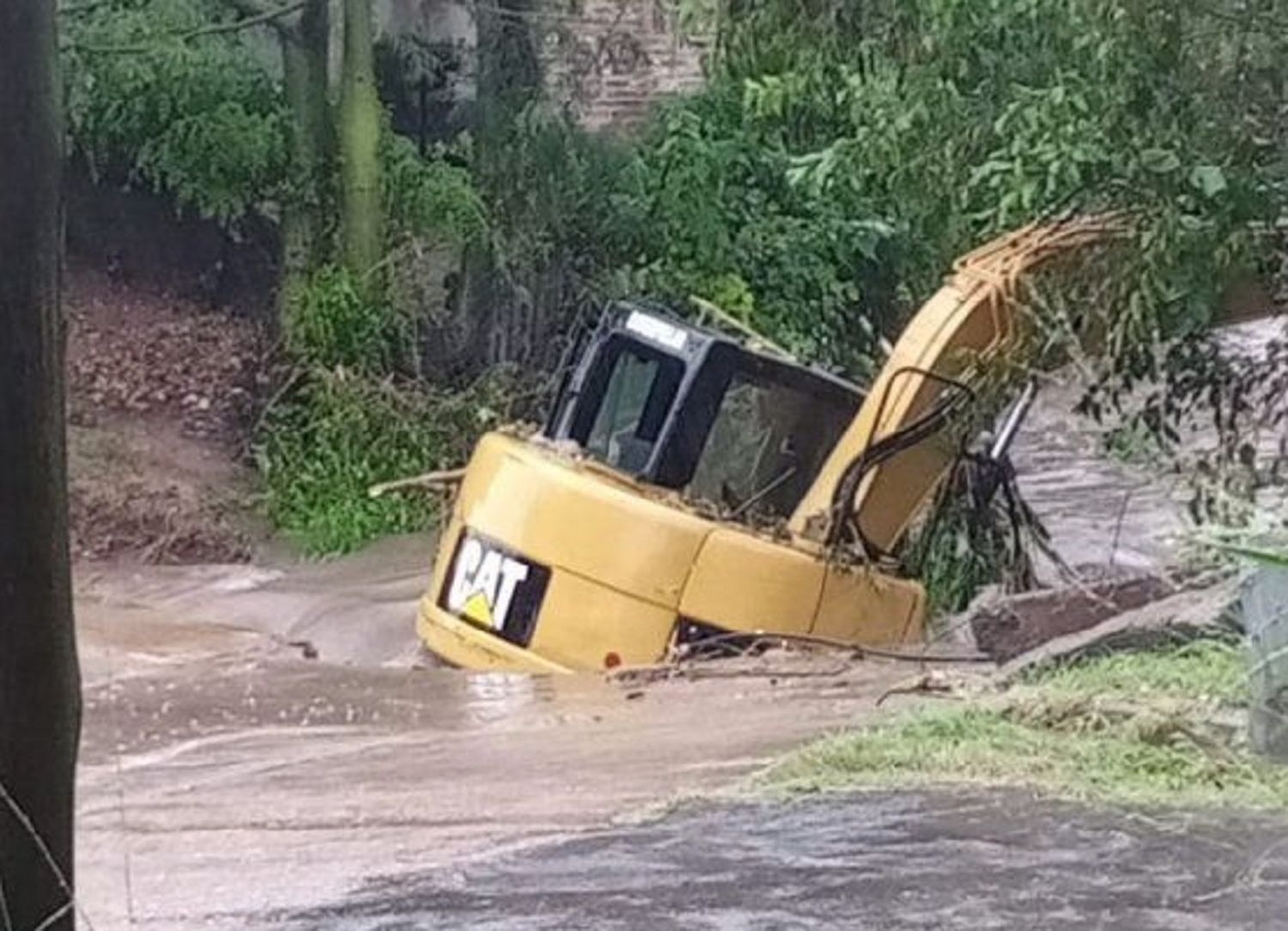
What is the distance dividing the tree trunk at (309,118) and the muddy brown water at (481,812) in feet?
23.3

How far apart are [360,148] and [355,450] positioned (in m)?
2.72

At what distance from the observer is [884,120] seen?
988 centimetres

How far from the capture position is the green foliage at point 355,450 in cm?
2044

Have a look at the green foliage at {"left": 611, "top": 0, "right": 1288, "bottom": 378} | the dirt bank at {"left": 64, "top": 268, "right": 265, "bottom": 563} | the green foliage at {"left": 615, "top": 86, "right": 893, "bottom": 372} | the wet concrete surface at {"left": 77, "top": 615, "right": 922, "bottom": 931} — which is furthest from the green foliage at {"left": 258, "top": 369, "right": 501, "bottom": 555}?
the green foliage at {"left": 611, "top": 0, "right": 1288, "bottom": 378}

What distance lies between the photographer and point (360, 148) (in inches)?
864

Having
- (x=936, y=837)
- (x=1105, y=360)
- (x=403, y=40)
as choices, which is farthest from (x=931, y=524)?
(x=403, y=40)

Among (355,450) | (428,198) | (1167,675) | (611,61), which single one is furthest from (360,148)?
(1167,675)

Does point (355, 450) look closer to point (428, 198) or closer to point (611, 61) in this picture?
point (428, 198)

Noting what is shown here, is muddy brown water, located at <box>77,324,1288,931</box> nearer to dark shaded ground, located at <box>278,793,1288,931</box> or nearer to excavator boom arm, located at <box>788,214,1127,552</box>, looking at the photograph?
dark shaded ground, located at <box>278,793,1288,931</box>

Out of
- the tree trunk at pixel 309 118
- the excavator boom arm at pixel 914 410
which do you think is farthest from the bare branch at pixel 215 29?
the excavator boom arm at pixel 914 410

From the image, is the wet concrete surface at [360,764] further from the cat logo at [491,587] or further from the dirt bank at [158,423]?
the dirt bank at [158,423]

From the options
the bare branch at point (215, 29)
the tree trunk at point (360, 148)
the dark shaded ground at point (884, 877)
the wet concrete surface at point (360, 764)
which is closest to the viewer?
the dark shaded ground at point (884, 877)

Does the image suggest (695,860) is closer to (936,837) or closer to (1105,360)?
(936,837)

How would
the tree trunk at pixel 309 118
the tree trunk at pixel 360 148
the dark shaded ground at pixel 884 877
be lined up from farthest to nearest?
the tree trunk at pixel 309 118 → the tree trunk at pixel 360 148 → the dark shaded ground at pixel 884 877
